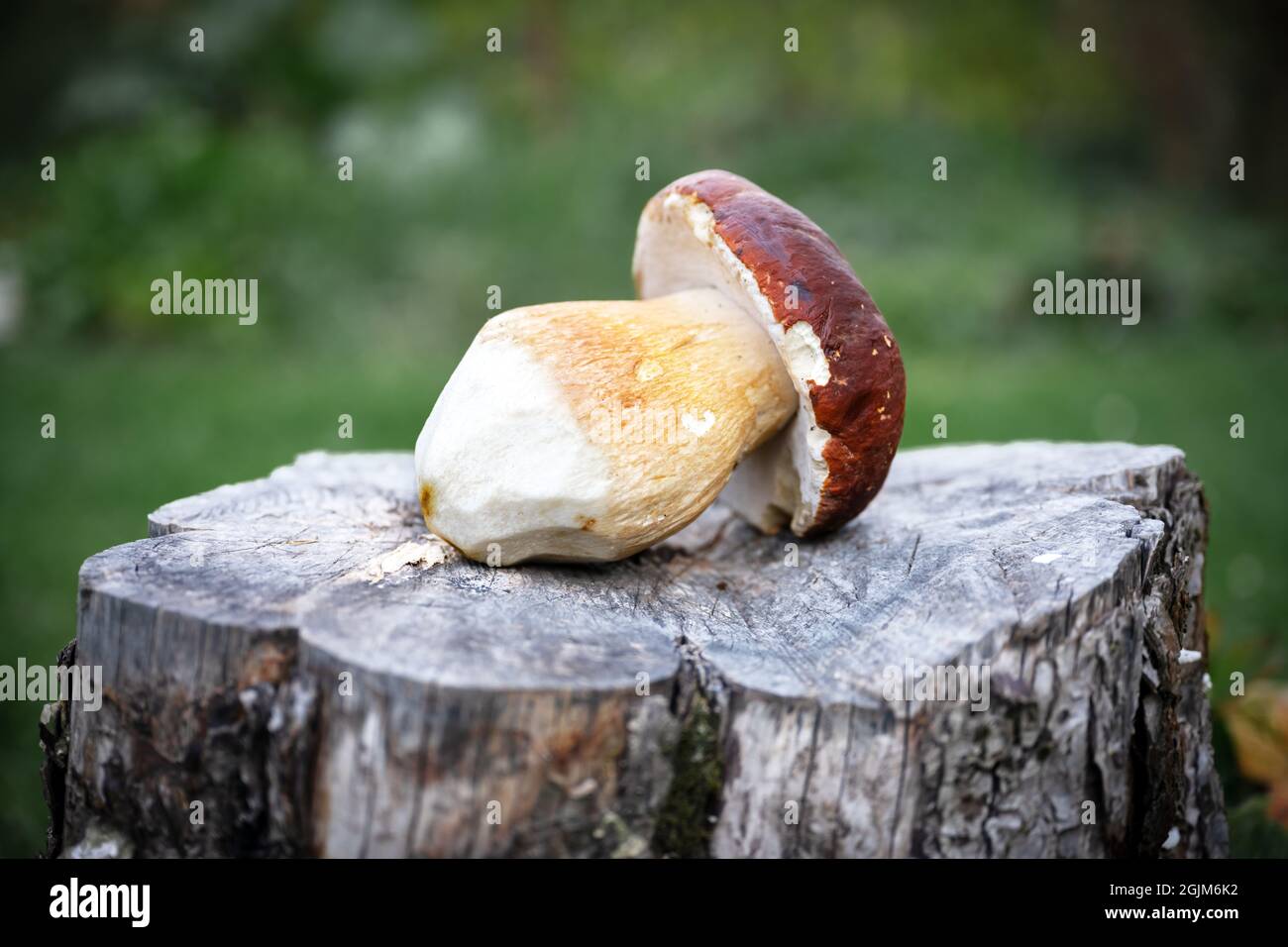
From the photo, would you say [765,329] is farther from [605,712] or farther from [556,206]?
[556,206]

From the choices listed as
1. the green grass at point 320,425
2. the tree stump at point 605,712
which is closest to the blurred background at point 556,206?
the green grass at point 320,425

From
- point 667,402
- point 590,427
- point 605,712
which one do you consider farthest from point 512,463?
point 605,712

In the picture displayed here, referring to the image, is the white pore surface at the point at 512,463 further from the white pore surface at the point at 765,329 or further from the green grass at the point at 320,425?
the green grass at the point at 320,425

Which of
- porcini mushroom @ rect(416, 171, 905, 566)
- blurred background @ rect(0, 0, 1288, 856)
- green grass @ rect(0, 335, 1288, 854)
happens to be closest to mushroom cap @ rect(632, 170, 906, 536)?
porcini mushroom @ rect(416, 171, 905, 566)

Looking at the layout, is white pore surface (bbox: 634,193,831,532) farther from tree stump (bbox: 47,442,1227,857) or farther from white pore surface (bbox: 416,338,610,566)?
white pore surface (bbox: 416,338,610,566)

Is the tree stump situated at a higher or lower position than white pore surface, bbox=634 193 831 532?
lower
